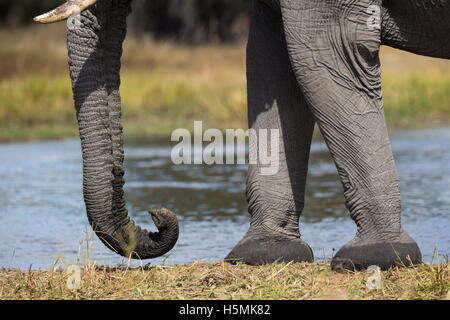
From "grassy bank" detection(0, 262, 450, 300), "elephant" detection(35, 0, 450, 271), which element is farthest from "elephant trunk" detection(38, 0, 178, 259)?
"grassy bank" detection(0, 262, 450, 300)

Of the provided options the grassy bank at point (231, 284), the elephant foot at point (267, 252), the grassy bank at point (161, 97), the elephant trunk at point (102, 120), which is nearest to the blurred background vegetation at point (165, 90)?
the grassy bank at point (161, 97)

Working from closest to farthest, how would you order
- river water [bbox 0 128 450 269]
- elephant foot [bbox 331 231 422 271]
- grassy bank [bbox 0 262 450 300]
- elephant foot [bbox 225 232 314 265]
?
grassy bank [bbox 0 262 450 300] < elephant foot [bbox 331 231 422 271] < elephant foot [bbox 225 232 314 265] < river water [bbox 0 128 450 269]

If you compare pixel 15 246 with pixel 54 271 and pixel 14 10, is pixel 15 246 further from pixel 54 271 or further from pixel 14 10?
pixel 14 10

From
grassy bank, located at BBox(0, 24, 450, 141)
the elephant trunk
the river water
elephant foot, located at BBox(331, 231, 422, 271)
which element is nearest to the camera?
the elephant trunk

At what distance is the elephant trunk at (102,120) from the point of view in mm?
4203

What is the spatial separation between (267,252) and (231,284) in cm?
60

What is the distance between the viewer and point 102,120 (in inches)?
166

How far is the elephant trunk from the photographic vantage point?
420 cm

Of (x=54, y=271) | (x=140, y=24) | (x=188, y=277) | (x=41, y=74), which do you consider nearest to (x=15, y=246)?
(x=54, y=271)

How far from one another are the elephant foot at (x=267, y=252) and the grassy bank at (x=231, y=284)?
26 cm

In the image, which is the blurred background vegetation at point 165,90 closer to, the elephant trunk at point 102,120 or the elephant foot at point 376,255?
the elephant trunk at point 102,120

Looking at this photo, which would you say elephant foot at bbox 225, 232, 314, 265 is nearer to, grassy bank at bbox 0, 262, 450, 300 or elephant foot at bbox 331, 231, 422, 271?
grassy bank at bbox 0, 262, 450, 300

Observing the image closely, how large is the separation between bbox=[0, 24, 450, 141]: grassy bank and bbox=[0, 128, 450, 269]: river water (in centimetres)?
186
